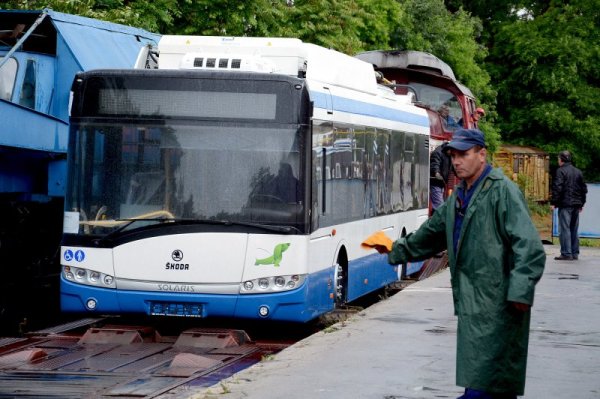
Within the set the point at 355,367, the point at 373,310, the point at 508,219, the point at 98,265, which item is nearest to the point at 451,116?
the point at 373,310

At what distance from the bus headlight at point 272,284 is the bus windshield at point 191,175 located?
0.50m

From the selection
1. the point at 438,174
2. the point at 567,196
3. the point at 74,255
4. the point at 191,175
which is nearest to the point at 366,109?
the point at 191,175

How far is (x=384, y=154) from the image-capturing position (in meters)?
18.6

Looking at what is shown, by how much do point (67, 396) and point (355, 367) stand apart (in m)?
2.21

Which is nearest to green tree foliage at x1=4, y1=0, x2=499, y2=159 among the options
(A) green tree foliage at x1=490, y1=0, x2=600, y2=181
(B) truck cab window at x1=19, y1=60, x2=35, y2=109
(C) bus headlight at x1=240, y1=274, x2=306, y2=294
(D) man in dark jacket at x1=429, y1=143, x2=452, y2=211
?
(D) man in dark jacket at x1=429, y1=143, x2=452, y2=211

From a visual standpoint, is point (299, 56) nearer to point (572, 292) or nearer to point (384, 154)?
point (384, 154)

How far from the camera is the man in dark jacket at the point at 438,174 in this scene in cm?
2534

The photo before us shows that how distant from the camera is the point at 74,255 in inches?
546

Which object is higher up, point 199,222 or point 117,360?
point 199,222

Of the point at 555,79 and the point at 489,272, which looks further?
the point at 555,79

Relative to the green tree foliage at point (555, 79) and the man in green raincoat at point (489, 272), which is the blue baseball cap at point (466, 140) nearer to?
the man in green raincoat at point (489, 272)

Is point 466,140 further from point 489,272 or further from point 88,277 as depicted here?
point 88,277

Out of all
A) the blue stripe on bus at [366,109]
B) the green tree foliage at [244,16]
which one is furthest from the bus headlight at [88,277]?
the green tree foliage at [244,16]

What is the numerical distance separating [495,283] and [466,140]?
30.5 inches
